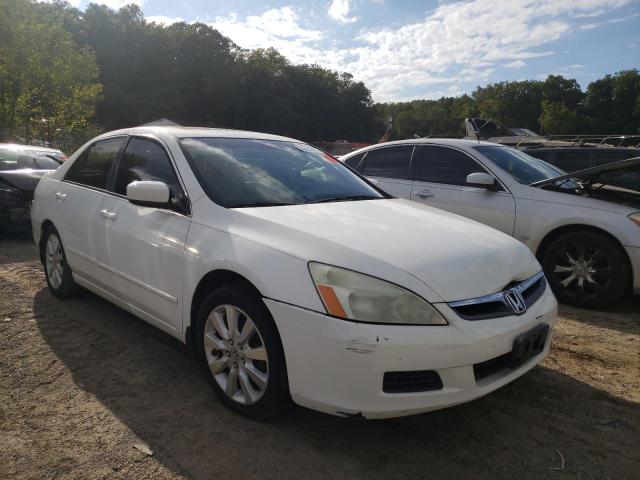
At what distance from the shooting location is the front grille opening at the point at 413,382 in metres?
2.12

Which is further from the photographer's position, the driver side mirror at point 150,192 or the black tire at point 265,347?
the driver side mirror at point 150,192

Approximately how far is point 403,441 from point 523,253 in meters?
1.25

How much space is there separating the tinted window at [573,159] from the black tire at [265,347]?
7.79 m

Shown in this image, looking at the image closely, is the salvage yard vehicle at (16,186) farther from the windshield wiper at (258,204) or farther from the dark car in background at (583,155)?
the dark car in background at (583,155)

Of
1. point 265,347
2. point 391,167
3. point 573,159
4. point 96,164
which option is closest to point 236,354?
point 265,347

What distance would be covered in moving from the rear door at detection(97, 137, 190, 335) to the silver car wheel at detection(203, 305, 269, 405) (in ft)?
1.12

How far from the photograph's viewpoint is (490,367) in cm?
232

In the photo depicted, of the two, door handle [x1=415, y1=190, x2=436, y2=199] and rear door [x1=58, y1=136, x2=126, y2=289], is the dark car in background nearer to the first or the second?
door handle [x1=415, y1=190, x2=436, y2=199]

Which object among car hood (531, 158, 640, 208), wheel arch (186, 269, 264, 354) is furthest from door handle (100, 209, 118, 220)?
car hood (531, 158, 640, 208)

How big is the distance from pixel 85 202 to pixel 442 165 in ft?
12.4

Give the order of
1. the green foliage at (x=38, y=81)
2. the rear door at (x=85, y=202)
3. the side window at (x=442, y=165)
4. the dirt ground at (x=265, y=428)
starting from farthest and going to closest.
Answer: the green foliage at (x=38, y=81) < the side window at (x=442, y=165) < the rear door at (x=85, y=202) < the dirt ground at (x=265, y=428)

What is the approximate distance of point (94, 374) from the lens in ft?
10.0

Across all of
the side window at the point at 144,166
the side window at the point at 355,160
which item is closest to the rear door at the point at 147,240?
the side window at the point at 144,166

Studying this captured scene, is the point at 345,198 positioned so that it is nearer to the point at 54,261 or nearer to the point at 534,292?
the point at 534,292
